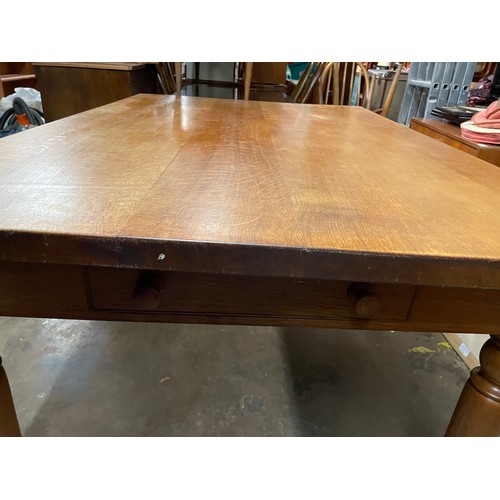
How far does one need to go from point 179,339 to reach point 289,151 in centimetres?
80

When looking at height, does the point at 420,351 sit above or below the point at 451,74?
below

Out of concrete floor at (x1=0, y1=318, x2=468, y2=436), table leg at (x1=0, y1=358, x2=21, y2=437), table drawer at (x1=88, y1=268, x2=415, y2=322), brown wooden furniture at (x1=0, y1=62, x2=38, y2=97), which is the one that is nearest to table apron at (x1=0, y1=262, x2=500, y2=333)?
table drawer at (x1=88, y1=268, x2=415, y2=322)

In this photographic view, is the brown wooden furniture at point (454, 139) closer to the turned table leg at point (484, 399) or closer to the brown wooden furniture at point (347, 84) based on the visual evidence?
the brown wooden furniture at point (347, 84)

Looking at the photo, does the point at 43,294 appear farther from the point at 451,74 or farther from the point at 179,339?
the point at 451,74

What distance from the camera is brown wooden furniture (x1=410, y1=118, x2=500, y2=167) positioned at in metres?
1.18

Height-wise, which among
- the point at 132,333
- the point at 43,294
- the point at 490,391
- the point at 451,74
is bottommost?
the point at 132,333

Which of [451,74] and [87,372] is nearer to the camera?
[87,372]

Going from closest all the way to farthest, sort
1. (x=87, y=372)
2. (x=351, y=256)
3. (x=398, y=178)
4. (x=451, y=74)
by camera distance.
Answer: (x=351, y=256)
(x=398, y=178)
(x=87, y=372)
(x=451, y=74)

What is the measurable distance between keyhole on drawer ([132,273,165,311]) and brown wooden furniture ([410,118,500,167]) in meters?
1.12

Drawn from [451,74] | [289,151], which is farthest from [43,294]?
[451,74]

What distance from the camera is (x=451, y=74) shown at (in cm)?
164

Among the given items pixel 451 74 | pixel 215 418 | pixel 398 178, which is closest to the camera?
pixel 398 178

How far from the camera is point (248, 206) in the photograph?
19.8 inches

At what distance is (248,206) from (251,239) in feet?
0.32
